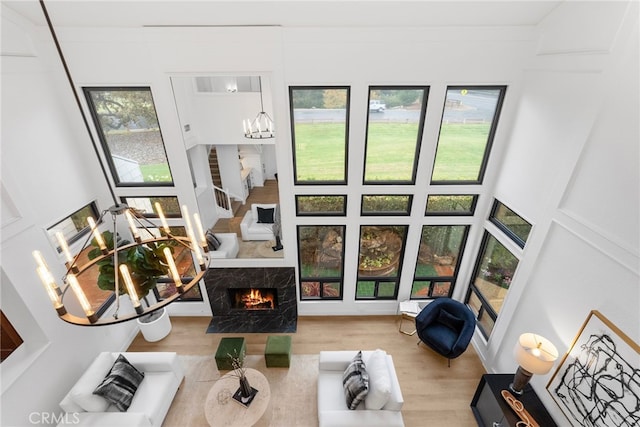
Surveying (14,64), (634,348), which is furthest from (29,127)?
(634,348)

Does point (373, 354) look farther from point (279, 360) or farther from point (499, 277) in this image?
point (499, 277)

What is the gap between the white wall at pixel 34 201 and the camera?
359 centimetres

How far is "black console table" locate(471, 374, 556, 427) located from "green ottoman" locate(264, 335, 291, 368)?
A: 2860 mm

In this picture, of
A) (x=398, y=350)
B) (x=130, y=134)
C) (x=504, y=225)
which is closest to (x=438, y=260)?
(x=504, y=225)

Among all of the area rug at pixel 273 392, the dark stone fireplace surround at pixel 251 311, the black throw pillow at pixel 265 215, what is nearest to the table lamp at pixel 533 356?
the area rug at pixel 273 392

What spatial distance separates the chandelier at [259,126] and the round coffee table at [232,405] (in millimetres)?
A: 4151

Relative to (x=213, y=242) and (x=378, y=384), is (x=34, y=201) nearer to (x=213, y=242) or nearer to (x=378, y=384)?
(x=213, y=242)

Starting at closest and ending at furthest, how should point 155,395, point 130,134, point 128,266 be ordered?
1. point 128,266
2. point 155,395
3. point 130,134

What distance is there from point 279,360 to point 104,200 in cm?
388

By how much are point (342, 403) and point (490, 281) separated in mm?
3169

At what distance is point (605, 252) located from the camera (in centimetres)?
302

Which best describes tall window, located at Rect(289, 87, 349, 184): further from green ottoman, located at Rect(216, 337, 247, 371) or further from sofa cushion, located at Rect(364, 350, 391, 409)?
green ottoman, located at Rect(216, 337, 247, 371)

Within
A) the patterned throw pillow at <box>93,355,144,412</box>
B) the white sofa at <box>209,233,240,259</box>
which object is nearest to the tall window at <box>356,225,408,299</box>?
the white sofa at <box>209,233,240,259</box>

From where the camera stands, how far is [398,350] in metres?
5.48
